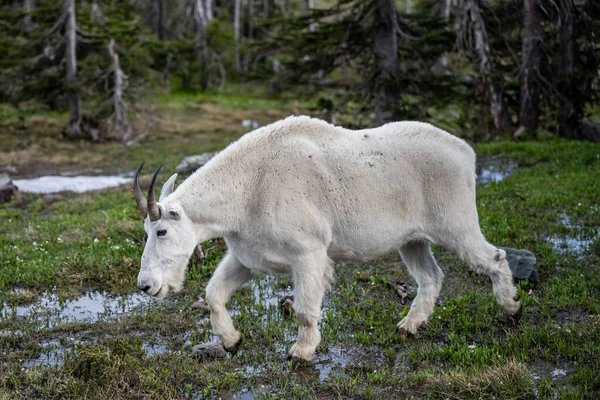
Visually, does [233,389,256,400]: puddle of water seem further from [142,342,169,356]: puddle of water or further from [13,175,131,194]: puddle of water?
[13,175,131,194]: puddle of water

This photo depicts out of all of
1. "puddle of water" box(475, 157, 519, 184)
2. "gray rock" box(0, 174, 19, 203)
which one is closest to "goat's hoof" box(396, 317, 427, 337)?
"puddle of water" box(475, 157, 519, 184)

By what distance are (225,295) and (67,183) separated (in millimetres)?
13068

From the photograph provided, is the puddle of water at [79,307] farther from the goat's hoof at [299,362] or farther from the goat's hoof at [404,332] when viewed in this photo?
the goat's hoof at [404,332]

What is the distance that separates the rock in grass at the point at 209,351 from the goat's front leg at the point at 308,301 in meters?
0.71

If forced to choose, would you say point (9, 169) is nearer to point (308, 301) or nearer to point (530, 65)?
point (530, 65)

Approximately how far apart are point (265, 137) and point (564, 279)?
4.46 metres

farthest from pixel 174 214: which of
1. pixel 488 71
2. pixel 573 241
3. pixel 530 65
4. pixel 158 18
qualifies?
pixel 158 18

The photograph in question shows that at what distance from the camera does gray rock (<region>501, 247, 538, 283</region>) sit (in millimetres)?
8578

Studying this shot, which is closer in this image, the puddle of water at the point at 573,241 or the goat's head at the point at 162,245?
the goat's head at the point at 162,245

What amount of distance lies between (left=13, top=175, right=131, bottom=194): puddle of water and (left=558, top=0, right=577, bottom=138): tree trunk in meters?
12.6

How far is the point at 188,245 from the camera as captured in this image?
629cm

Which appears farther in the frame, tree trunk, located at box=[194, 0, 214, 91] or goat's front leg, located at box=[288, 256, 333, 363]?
tree trunk, located at box=[194, 0, 214, 91]

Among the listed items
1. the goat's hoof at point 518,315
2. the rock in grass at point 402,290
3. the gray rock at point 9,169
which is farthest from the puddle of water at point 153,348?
the gray rock at point 9,169

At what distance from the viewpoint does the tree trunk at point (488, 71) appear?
1806 centimetres
